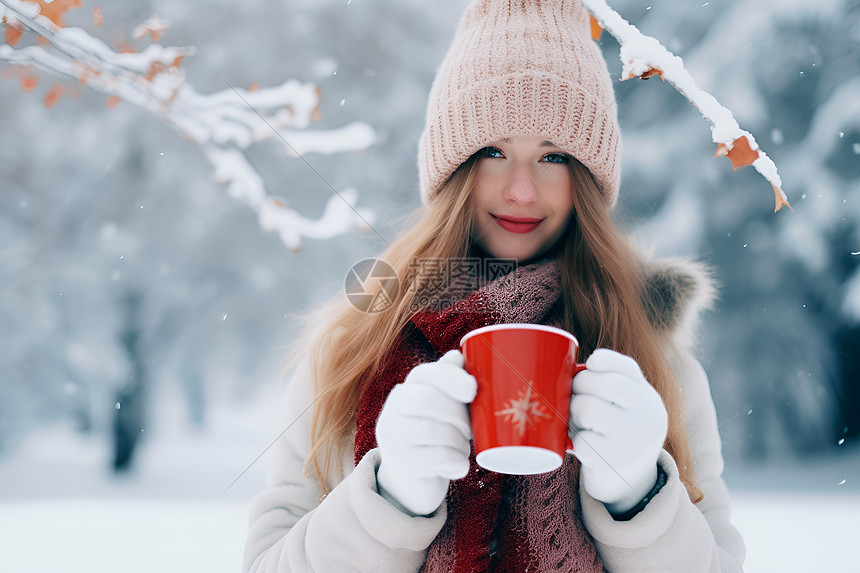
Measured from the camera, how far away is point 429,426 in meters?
0.59

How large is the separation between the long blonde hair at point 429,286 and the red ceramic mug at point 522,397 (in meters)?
0.36

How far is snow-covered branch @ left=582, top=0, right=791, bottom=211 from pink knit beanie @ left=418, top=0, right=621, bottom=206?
10 cm

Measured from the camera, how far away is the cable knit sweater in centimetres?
66

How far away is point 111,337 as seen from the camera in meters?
2.27

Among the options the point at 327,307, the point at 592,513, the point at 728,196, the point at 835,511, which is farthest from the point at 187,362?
the point at 835,511

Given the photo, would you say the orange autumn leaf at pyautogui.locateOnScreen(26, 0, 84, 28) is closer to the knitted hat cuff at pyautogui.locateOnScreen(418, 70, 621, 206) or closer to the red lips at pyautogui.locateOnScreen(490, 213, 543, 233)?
the knitted hat cuff at pyautogui.locateOnScreen(418, 70, 621, 206)

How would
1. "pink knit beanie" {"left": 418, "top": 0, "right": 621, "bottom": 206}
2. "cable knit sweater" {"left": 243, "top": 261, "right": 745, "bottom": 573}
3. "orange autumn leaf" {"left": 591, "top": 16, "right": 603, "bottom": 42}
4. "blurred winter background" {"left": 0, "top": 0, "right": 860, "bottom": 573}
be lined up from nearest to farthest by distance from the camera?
1. "cable knit sweater" {"left": 243, "top": 261, "right": 745, "bottom": 573}
2. "pink knit beanie" {"left": 418, "top": 0, "right": 621, "bottom": 206}
3. "orange autumn leaf" {"left": 591, "top": 16, "right": 603, "bottom": 42}
4. "blurred winter background" {"left": 0, "top": 0, "right": 860, "bottom": 573}

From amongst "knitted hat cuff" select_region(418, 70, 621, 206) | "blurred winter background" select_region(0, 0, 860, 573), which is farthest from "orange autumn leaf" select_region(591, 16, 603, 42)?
"blurred winter background" select_region(0, 0, 860, 573)

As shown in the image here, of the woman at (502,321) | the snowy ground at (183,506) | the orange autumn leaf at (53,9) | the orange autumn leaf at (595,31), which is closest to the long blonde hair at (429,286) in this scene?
the woman at (502,321)

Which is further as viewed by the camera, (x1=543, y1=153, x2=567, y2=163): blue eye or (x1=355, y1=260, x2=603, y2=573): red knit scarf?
(x1=543, y1=153, x2=567, y2=163): blue eye

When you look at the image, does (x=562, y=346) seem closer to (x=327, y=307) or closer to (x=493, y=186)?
(x=493, y=186)

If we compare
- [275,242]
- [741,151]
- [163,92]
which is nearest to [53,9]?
[163,92]

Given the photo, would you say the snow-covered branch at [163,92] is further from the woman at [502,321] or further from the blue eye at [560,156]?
the blue eye at [560,156]

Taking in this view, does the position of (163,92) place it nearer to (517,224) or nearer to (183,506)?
(517,224)
